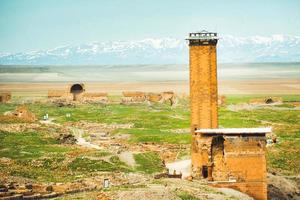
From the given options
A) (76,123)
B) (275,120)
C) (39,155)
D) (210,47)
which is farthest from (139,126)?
(210,47)

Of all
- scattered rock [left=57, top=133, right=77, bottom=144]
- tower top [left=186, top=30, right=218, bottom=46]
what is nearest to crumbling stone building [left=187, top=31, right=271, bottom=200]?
tower top [left=186, top=30, right=218, bottom=46]

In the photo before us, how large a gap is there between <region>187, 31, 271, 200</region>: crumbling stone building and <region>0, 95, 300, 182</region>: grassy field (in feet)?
19.1

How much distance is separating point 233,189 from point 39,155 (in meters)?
17.0

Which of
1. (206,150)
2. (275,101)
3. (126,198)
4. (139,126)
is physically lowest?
(126,198)

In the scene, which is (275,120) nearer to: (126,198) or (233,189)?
(233,189)

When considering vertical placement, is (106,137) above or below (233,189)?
above

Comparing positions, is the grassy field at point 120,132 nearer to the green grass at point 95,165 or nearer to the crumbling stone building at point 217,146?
the green grass at point 95,165

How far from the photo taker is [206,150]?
35.9m

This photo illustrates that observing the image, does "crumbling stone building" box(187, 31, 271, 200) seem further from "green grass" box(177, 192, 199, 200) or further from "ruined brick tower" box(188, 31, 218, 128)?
"green grass" box(177, 192, 199, 200)

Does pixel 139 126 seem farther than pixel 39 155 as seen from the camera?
Result: Yes

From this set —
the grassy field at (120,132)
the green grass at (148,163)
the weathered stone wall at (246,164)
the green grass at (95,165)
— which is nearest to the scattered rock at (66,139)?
the grassy field at (120,132)

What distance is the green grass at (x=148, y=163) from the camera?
42278 mm

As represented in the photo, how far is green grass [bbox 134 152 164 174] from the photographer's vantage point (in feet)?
139

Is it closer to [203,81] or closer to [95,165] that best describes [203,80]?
[203,81]
